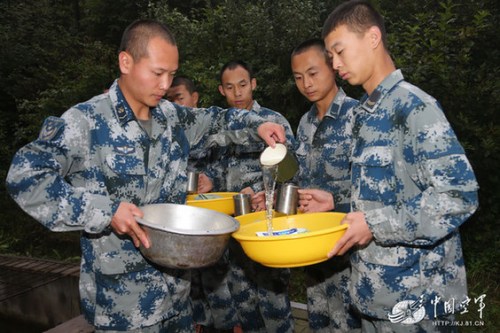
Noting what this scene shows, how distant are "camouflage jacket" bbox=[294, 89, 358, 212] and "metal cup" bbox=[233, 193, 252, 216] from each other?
0.59 meters

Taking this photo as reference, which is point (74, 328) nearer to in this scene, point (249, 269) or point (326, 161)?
point (249, 269)

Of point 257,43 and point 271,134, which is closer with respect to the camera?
point 271,134

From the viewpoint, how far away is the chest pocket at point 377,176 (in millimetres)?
1994

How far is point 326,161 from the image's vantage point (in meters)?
3.27

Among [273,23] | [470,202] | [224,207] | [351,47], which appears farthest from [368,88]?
[273,23]

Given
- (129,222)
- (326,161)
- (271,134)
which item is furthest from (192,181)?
(129,222)

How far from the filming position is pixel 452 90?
5152 mm

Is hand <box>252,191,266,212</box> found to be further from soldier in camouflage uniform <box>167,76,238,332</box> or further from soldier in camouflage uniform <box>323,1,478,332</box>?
soldier in camouflage uniform <box>323,1,478,332</box>

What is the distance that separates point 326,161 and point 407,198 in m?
1.33

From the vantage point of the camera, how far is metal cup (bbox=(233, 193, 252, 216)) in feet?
10.1

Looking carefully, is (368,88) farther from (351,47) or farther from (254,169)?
(254,169)

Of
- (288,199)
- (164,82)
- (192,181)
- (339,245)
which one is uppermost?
(164,82)

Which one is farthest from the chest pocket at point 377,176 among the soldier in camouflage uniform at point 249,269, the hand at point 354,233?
the soldier in camouflage uniform at point 249,269

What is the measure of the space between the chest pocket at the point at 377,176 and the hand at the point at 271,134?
0.61 m
